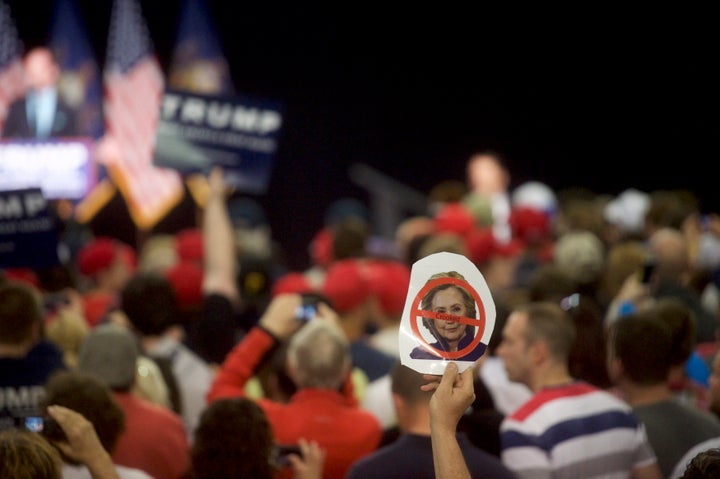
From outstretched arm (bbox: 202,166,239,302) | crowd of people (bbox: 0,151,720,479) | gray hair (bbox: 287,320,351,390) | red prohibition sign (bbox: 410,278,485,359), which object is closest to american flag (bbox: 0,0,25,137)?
crowd of people (bbox: 0,151,720,479)

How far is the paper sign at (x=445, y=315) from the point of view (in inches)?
90.9

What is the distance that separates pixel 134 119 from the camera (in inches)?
550

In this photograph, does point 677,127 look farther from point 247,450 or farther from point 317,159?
point 247,450

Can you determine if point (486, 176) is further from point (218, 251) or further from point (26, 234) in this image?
point (26, 234)

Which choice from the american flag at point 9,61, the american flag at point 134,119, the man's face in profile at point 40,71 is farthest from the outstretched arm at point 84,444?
the american flag at point 9,61

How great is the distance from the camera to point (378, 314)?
189 inches

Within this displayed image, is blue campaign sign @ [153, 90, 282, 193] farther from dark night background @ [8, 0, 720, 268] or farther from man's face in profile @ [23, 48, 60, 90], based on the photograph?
dark night background @ [8, 0, 720, 268]

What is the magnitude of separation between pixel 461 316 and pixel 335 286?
2.34m


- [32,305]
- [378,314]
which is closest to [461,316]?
[32,305]

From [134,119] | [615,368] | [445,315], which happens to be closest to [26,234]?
[615,368]

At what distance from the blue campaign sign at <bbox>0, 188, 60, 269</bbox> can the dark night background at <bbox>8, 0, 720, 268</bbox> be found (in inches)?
413

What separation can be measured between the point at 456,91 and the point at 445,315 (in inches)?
504

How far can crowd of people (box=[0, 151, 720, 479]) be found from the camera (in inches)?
116

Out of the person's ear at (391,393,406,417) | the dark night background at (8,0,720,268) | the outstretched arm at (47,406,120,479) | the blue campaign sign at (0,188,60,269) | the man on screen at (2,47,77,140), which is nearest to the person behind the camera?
the outstretched arm at (47,406,120,479)
